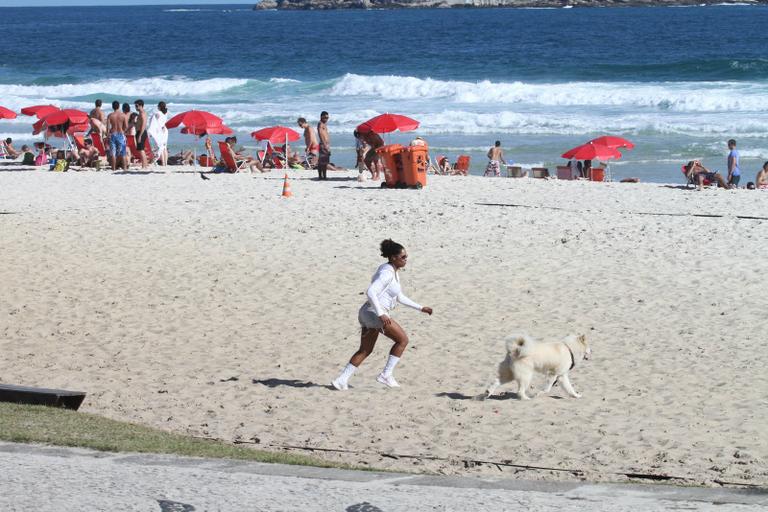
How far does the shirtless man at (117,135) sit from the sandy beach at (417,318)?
2.77 metres

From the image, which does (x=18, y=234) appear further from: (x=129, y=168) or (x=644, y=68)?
(x=644, y=68)

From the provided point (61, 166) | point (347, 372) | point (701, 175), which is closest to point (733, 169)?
point (701, 175)

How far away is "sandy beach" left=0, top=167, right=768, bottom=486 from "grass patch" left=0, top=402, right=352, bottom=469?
439 millimetres

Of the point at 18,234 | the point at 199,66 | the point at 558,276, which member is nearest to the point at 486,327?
the point at 558,276

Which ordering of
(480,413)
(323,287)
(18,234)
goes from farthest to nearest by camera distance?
(18,234)
(323,287)
(480,413)

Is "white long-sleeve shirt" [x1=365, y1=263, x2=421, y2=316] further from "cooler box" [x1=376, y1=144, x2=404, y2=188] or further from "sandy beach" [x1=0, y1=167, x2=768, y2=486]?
"cooler box" [x1=376, y1=144, x2=404, y2=188]

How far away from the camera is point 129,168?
21.7 metres

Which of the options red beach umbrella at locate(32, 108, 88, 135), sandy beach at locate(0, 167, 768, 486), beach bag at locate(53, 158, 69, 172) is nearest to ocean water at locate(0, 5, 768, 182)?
red beach umbrella at locate(32, 108, 88, 135)

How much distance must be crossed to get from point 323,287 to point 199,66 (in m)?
58.0

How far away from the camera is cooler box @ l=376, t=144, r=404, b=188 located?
59.9 ft

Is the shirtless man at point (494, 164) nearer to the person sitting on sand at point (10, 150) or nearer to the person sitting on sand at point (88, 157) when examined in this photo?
the person sitting on sand at point (88, 157)

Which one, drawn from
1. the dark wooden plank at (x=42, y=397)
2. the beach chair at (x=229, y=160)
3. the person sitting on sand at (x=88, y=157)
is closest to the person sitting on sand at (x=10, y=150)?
the person sitting on sand at (x=88, y=157)

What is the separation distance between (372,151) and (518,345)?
1146 cm

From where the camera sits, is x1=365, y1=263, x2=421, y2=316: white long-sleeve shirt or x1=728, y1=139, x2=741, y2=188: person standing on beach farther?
x1=728, y1=139, x2=741, y2=188: person standing on beach
